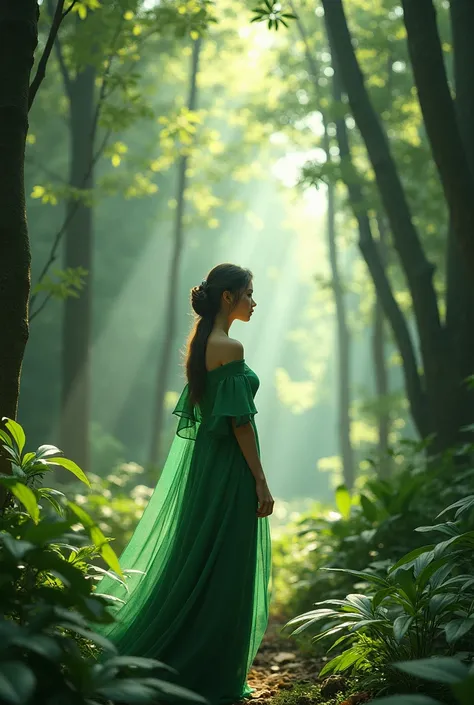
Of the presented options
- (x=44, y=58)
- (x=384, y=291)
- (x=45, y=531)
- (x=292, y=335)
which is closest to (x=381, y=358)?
(x=384, y=291)

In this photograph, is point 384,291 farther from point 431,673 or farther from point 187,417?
point 431,673

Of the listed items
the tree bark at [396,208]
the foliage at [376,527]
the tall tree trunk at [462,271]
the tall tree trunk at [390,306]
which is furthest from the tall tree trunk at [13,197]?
the tall tree trunk at [390,306]

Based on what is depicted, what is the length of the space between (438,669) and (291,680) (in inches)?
92.1

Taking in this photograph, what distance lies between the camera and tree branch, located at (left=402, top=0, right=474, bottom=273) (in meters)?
5.22

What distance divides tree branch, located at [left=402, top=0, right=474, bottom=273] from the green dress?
2366mm

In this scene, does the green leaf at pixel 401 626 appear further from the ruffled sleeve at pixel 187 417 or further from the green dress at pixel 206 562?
the ruffled sleeve at pixel 187 417

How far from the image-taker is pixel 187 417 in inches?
162

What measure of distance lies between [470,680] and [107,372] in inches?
932

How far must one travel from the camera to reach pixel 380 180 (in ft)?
22.8

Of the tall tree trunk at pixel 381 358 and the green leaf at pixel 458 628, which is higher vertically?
the tall tree trunk at pixel 381 358

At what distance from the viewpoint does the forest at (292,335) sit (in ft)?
9.27

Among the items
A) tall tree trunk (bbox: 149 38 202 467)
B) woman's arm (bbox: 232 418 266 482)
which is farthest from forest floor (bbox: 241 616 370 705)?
tall tree trunk (bbox: 149 38 202 467)

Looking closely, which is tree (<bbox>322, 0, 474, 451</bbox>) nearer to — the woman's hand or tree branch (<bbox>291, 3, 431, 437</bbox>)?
tree branch (<bbox>291, 3, 431, 437</bbox>)

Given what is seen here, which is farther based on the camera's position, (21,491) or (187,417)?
(187,417)
